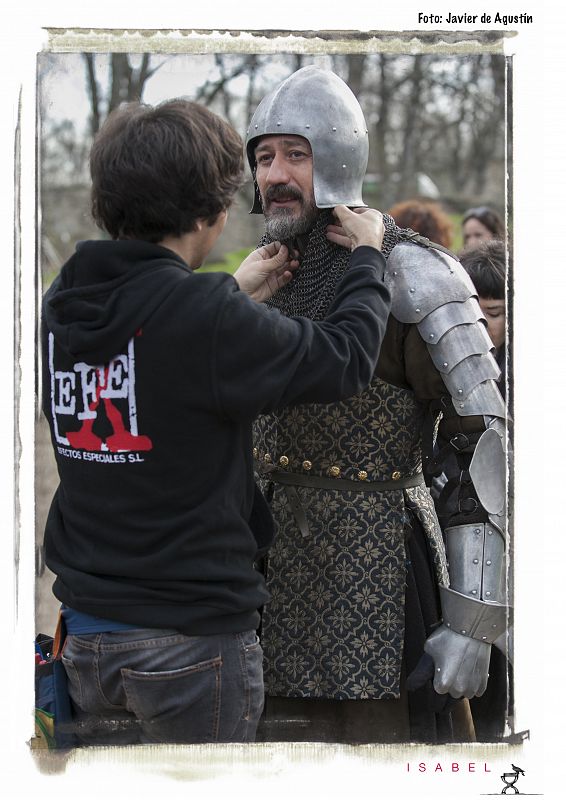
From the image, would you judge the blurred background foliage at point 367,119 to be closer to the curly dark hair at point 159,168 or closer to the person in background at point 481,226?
the person in background at point 481,226

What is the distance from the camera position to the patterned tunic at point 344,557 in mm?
3168

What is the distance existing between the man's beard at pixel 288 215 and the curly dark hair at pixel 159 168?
772mm

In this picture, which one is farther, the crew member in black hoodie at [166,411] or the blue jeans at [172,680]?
the blue jeans at [172,680]

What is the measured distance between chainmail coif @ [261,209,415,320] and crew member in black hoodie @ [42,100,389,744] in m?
0.67

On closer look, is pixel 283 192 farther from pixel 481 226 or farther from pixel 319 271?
pixel 481 226

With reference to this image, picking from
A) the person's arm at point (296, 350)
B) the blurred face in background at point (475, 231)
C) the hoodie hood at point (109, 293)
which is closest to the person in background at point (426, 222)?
the blurred face in background at point (475, 231)

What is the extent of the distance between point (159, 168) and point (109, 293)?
31cm

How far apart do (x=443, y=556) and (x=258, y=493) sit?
35.5 inches

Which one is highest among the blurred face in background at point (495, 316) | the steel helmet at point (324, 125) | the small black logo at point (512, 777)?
the steel helmet at point (324, 125)

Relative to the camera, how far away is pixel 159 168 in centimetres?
245

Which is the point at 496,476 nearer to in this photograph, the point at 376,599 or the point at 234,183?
the point at 376,599

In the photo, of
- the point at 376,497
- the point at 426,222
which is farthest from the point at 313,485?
the point at 426,222

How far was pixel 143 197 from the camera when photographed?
8.09ft

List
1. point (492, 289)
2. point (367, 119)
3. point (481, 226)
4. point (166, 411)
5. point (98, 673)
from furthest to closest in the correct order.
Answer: point (367, 119) → point (481, 226) → point (492, 289) → point (98, 673) → point (166, 411)
